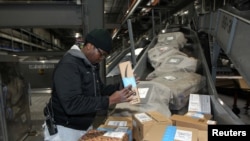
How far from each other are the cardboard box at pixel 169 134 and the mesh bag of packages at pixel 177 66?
5.83 ft


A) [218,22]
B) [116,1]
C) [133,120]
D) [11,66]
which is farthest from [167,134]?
[116,1]

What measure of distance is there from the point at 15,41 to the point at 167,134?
26.7ft

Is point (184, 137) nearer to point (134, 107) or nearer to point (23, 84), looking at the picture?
point (134, 107)

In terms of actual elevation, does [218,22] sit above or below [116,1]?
below

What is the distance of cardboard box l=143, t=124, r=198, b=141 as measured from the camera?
1.24 meters

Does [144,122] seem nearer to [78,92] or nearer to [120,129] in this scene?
[120,129]

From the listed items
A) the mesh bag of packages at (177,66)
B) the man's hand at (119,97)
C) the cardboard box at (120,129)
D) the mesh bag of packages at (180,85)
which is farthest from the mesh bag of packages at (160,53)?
the cardboard box at (120,129)

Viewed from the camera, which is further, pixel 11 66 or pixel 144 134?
pixel 11 66

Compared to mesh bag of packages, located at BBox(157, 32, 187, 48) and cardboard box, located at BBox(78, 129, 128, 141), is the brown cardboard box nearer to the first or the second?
cardboard box, located at BBox(78, 129, 128, 141)

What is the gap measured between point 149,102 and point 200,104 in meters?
0.55

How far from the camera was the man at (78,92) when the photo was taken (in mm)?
1410

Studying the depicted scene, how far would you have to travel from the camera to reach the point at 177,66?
10.3 ft

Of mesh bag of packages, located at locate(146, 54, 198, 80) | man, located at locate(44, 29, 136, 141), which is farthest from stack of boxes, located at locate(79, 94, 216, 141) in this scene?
mesh bag of packages, located at locate(146, 54, 198, 80)

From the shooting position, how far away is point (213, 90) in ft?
7.90
